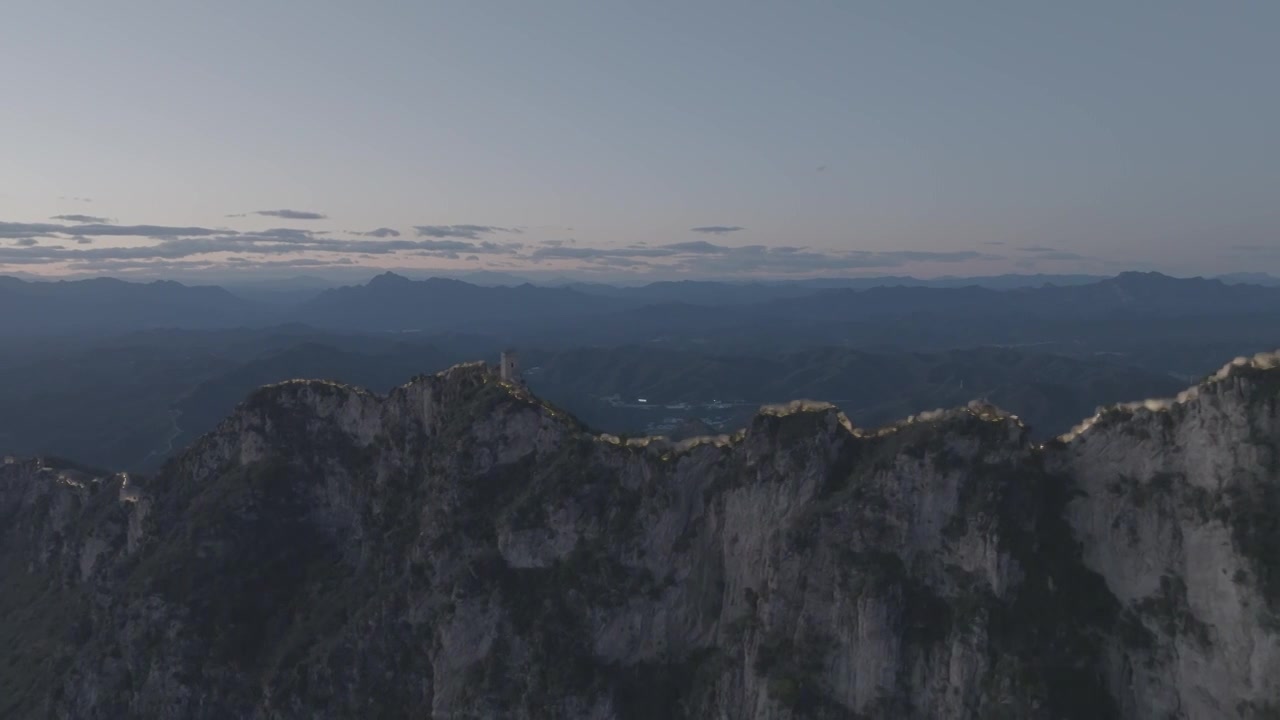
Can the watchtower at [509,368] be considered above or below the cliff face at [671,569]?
above

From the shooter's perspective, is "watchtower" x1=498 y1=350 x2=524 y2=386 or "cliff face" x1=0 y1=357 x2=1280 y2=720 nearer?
"cliff face" x1=0 y1=357 x2=1280 y2=720

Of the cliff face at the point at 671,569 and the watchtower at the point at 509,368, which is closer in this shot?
the cliff face at the point at 671,569

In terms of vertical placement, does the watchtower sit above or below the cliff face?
above

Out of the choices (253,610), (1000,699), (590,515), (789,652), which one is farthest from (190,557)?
(1000,699)

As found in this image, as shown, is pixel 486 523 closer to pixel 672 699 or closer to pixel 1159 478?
pixel 672 699

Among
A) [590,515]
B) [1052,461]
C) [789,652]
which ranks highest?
[1052,461]

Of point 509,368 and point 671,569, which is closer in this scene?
point 671,569

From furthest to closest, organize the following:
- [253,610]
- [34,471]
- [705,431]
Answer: [705,431]
[34,471]
[253,610]

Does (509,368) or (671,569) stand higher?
(509,368)
